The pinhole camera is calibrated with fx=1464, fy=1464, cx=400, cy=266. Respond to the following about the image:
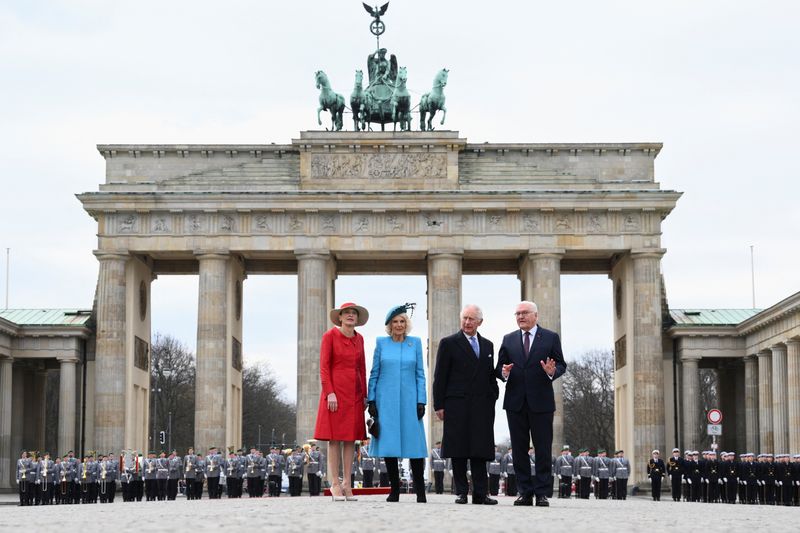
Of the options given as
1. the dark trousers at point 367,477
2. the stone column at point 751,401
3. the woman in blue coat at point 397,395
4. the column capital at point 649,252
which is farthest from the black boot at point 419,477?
the stone column at point 751,401

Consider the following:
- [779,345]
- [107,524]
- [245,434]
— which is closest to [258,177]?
[779,345]

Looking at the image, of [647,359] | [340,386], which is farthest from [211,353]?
[340,386]

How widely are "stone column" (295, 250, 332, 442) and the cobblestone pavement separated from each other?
3936cm

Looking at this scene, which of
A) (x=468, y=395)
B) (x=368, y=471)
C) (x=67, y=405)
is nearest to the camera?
(x=468, y=395)

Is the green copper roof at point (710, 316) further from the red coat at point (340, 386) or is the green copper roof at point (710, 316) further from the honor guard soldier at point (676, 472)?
the red coat at point (340, 386)

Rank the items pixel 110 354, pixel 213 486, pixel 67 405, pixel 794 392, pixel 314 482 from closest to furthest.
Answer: pixel 314 482 → pixel 213 486 → pixel 794 392 → pixel 110 354 → pixel 67 405

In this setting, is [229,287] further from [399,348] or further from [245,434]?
[245,434]

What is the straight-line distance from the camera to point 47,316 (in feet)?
203

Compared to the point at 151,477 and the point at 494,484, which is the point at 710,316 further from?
the point at 151,477

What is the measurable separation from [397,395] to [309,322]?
39.3 m

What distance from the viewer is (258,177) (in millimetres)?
57094

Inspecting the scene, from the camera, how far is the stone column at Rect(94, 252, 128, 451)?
55.3 meters

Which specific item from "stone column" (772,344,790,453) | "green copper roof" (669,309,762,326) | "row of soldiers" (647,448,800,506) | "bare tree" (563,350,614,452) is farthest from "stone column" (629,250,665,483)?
"bare tree" (563,350,614,452)

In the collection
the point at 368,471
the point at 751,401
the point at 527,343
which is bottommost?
the point at 368,471
